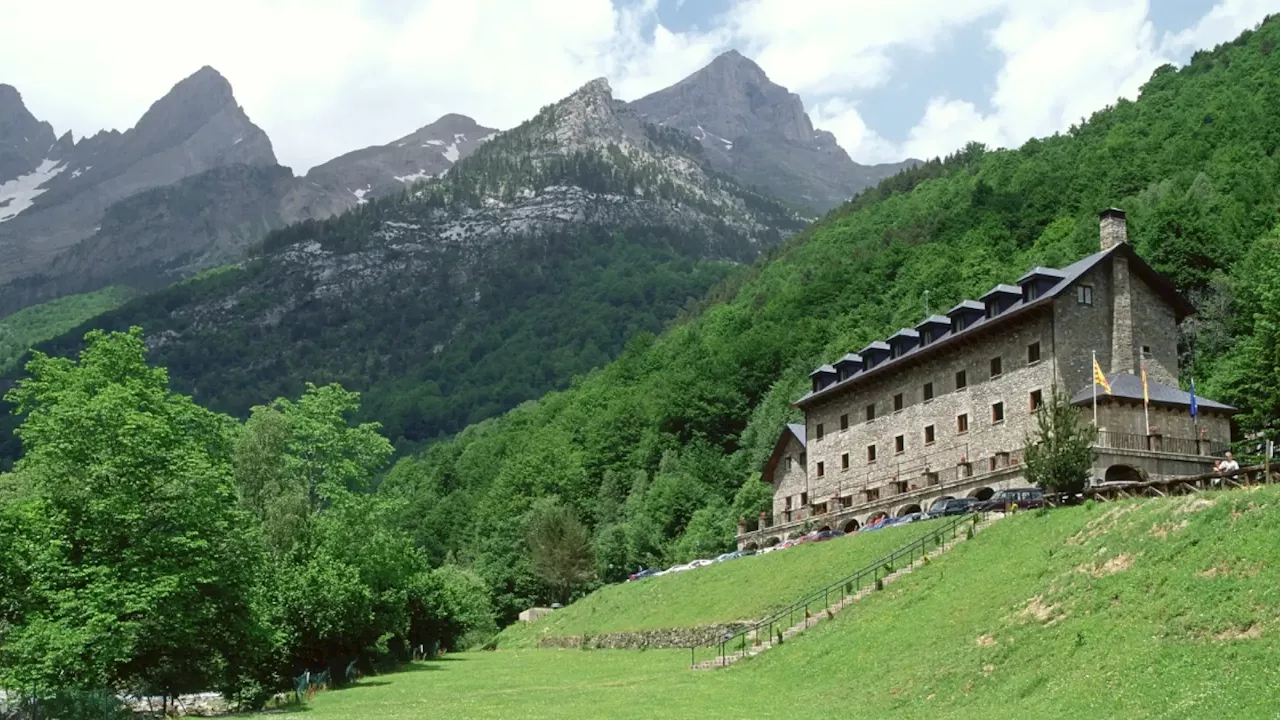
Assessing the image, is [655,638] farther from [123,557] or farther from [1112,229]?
[1112,229]

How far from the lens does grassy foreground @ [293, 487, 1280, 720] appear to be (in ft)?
75.5

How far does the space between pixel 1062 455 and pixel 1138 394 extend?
15.8 metres

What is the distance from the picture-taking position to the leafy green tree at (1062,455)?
40656mm

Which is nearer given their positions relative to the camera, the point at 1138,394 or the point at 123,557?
the point at 123,557

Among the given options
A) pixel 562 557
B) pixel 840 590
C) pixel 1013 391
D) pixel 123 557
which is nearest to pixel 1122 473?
pixel 1013 391

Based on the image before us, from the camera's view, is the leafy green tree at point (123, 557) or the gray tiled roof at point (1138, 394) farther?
the gray tiled roof at point (1138, 394)

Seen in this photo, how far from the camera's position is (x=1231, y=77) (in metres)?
126

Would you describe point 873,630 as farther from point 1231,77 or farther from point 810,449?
point 1231,77

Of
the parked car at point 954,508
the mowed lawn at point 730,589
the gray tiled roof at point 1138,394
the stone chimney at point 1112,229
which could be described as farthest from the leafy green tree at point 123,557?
the stone chimney at point 1112,229

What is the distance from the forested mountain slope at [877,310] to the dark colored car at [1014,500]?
1787 cm

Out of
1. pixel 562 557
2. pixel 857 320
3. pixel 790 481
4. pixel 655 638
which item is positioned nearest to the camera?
pixel 655 638

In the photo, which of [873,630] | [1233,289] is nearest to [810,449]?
[1233,289]

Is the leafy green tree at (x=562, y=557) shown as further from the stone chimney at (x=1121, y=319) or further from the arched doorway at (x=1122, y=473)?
the arched doorway at (x=1122, y=473)

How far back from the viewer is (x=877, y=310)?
125 metres
